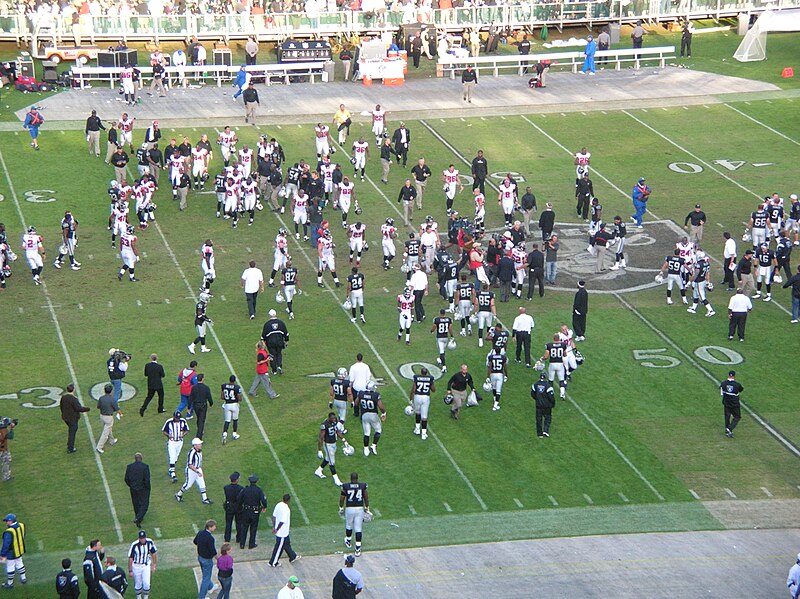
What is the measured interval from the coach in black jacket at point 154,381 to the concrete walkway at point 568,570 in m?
5.91

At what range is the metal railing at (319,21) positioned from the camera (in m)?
56.8

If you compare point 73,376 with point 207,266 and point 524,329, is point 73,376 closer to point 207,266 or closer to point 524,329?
point 207,266

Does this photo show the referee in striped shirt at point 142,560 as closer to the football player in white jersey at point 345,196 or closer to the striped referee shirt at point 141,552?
the striped referee shirt at point 141,552

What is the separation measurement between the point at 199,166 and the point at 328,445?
1806 cm

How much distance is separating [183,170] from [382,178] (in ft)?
20.4

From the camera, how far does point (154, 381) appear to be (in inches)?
1163

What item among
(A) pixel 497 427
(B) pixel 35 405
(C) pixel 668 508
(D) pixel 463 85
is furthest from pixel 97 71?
(C) pixel 668 508

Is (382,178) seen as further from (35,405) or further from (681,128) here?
(35,405)

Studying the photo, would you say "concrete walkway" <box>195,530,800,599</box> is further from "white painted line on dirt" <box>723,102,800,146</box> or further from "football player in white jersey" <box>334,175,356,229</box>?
"white painted line on dirt" <box>723,102,800,146</box>

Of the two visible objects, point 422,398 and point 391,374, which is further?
point 391,374

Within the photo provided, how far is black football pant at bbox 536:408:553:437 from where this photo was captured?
2927 centimetres

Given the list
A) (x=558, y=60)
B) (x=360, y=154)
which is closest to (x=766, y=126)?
(x=558, y=60)

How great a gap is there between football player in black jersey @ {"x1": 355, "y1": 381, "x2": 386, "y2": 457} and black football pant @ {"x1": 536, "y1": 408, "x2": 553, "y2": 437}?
309 cm

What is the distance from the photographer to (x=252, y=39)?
190 feet
